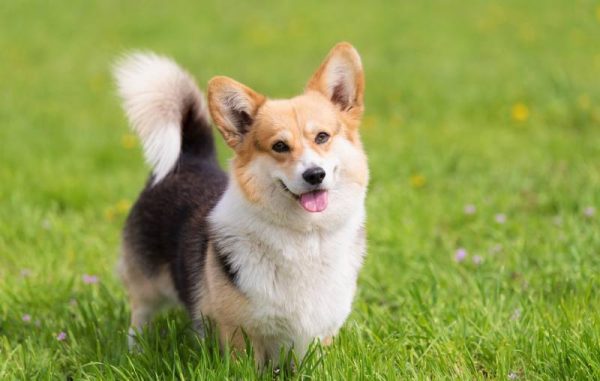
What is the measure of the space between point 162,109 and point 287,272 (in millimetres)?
1143

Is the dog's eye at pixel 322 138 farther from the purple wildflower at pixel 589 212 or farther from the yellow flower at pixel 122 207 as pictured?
the yellow flower at pixel 122 207

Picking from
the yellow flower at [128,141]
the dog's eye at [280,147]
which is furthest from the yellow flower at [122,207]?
the dog's eye at [280,147]

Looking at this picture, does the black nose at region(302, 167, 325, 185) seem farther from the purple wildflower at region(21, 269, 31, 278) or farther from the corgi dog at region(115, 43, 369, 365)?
the purple wildflower at region(21, 269, 31, 278)

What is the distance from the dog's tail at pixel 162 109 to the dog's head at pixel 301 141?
47 centimetres

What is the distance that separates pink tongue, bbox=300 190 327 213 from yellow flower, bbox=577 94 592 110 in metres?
4.99

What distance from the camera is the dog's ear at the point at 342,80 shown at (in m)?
3.28

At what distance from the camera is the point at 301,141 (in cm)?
304

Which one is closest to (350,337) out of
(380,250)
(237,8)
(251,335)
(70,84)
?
(251,335)

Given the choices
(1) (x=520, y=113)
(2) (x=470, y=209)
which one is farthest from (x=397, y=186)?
(1) (x=520, y=113)

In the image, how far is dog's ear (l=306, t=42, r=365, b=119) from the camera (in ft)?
10.7

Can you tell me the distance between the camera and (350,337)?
3.30 meters

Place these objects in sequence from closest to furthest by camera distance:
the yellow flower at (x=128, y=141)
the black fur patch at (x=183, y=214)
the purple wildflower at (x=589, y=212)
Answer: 1. the black fur patch at (x=183, y=214)
2. the purple wildflower at (x=589, y=212)
3. the yellow flower at (x=128, y=141)

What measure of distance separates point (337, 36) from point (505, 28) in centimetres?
237

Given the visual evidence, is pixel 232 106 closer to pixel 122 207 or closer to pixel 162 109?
pixel 162 109
